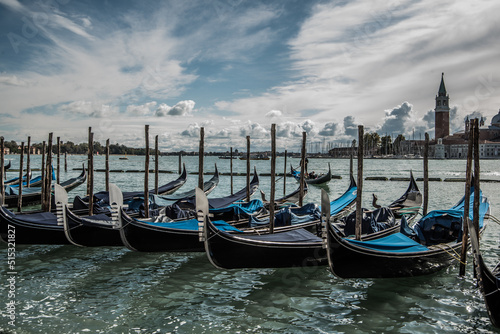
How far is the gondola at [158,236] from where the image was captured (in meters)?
7.35

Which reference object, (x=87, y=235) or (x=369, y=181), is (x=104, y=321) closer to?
(x=87, y=235)

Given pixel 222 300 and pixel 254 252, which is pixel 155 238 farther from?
pixel 222 300

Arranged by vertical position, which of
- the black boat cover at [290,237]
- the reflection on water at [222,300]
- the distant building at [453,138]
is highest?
the distant building at [453,138]

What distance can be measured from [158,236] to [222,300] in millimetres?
2400

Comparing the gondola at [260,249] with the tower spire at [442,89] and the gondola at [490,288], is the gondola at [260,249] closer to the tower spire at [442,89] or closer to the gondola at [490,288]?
the gondola at [490,288]

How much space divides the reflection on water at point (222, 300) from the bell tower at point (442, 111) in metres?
113

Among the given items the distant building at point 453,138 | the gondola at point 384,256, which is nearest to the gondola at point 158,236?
the gondola at point 384,256

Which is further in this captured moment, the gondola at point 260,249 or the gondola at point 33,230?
the gondola at point 33,230

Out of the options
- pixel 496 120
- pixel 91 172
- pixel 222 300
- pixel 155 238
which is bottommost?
pixel 222 300

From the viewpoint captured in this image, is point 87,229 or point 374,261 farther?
point 87,229

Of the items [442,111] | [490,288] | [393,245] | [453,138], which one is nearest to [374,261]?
[393,245]

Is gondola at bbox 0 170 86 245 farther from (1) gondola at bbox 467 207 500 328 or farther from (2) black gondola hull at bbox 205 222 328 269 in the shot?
(1) gondola at bbox 467 207 500 328

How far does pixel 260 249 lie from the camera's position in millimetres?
6270

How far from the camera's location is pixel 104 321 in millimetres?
4855
